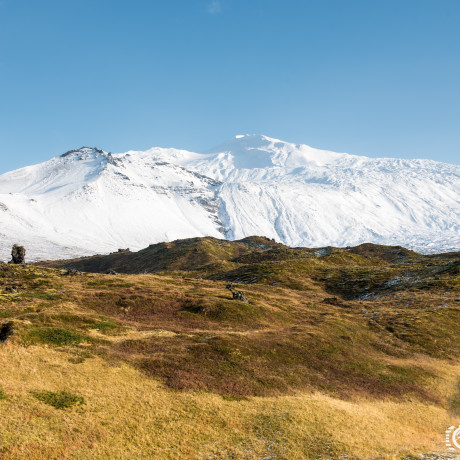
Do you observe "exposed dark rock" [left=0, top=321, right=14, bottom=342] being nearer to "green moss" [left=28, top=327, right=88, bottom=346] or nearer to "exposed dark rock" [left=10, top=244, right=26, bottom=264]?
"green moss" [left=28, top=327, right=88, bottom=346]

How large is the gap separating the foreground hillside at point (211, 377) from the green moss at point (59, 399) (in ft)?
0.38

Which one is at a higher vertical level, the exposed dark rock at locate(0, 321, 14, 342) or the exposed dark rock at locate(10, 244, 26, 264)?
the exposed dark rock at locate(10, 244, 26, 264)

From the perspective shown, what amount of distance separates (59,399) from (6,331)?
15.8 m

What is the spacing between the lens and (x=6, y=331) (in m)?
38.6

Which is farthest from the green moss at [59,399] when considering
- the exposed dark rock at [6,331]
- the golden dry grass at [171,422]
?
the exposed dark rock at [6,331]

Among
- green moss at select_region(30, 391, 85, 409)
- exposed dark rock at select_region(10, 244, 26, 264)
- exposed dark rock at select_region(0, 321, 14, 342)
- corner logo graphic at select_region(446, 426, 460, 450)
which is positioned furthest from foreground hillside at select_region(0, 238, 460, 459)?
exposed dark rock at select_region(10, 244, 26, 264)

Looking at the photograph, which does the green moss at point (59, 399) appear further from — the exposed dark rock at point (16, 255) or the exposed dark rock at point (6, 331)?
the exposed dark rock at point (16, 255)

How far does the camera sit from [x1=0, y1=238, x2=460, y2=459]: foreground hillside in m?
26.1

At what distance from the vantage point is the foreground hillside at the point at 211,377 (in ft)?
85.6

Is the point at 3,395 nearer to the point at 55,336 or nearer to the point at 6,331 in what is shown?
the point at 6,331

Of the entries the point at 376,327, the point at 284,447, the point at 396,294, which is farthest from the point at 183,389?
the point at 396,294

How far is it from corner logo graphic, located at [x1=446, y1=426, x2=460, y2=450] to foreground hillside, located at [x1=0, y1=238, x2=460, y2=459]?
0.82 meters

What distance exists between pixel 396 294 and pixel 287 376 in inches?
2974

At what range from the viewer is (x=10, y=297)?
5716cm
